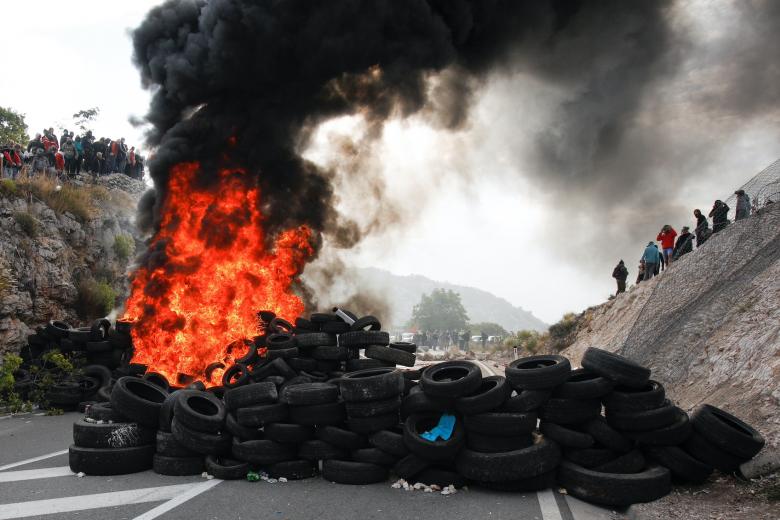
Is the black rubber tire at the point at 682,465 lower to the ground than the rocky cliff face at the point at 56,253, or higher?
lower

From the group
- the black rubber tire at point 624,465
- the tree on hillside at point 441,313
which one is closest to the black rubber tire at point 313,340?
the black rubber tire at point 624,465

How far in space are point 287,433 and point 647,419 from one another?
426cm

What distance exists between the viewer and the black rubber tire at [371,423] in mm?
6000

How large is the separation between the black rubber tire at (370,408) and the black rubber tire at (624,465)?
2.46 meters

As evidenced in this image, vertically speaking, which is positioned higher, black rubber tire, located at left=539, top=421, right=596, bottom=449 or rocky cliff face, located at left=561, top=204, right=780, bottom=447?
rocky cliff face, located at left=561, top=204, right=780, bottom=447

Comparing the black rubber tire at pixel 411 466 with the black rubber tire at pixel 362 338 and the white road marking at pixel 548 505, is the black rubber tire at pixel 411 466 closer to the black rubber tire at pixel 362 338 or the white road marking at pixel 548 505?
the white road marking at pixel 548 505

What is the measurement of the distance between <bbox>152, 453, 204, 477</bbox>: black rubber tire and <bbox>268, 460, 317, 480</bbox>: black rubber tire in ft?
3.21

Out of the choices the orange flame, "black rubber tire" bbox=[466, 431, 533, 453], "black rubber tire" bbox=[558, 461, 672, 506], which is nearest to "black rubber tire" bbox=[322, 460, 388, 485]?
"black rubber tire" bbox=[466, 431, 533, 453]

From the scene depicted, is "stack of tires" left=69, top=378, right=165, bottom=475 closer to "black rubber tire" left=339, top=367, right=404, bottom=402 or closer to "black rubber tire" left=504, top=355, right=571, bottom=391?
"black rubber tire" left=339, top=367, right=404, bottom=402

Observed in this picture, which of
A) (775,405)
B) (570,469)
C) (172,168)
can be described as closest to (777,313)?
(775,405)

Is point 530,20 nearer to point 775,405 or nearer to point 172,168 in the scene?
point 172,168

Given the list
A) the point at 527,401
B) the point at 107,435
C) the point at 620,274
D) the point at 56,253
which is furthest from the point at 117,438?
the point at 620,274

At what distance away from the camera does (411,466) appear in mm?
5621

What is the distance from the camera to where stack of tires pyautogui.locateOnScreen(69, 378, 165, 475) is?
19.9 ft
